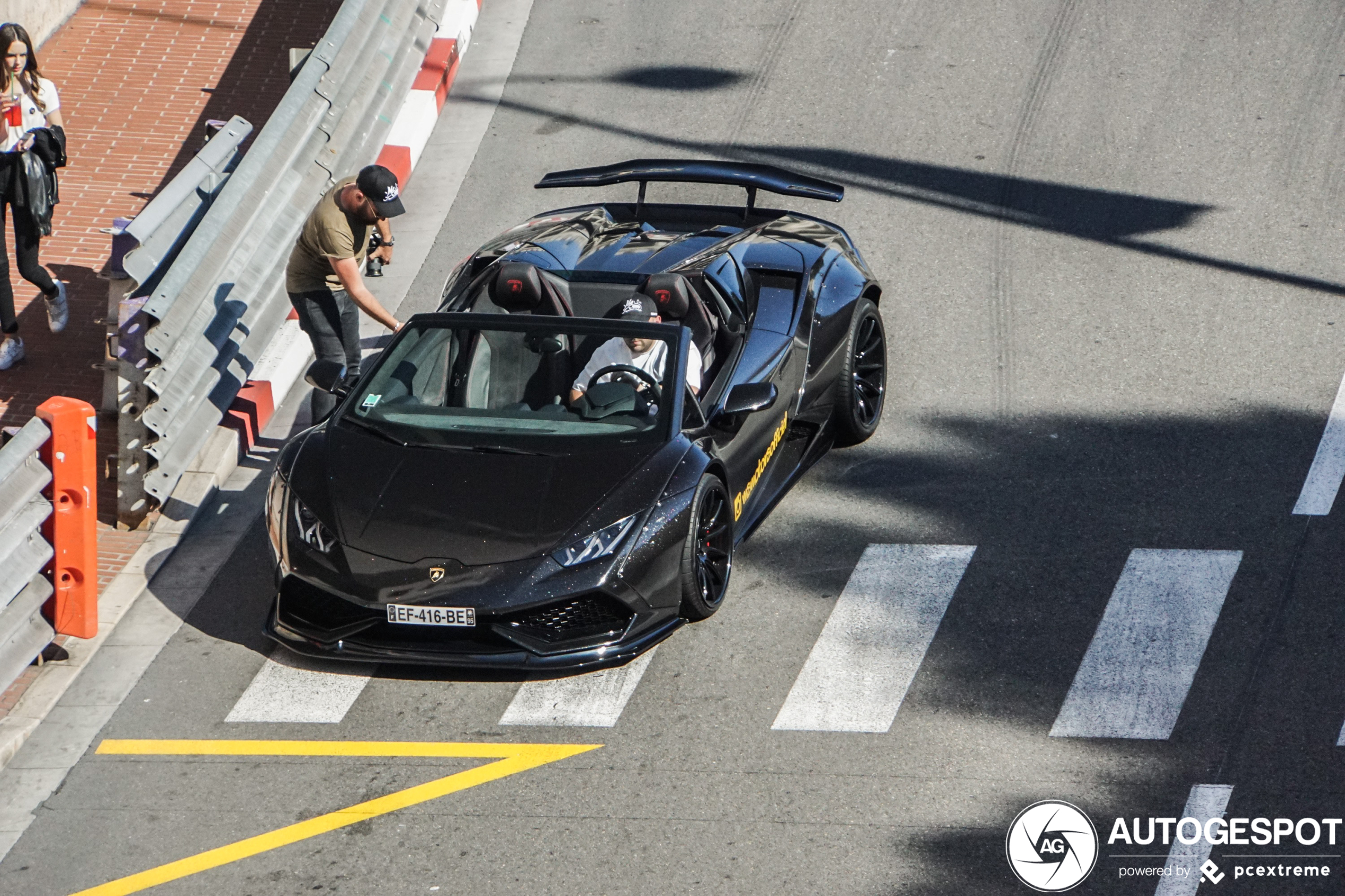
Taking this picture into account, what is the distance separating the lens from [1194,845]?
5.48 meters

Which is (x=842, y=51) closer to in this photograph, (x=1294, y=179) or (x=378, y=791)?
(x=1294, y=179)

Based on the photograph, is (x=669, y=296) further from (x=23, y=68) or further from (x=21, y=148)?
(x=23, y=68)

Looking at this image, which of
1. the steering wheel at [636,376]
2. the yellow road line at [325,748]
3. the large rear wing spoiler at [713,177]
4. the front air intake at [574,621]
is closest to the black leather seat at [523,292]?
the steering wheel at [636,376]

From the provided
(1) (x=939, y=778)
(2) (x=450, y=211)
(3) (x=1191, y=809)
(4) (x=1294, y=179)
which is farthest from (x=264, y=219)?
(4) (x=1294, y=179)

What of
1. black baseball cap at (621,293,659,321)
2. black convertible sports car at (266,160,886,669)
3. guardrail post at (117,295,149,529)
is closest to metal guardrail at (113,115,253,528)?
guardrail post at (117,295,149,529)

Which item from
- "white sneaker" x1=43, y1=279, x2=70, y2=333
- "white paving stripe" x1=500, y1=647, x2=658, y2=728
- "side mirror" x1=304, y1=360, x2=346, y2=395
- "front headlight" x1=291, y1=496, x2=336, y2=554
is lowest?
"white paving stripe" x1=500, y1=647, x2=658, y2=728

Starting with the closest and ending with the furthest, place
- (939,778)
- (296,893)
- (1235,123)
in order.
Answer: (296,893)
(939,778)
(1235,123)

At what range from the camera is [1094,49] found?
13289 mm

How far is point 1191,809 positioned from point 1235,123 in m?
8.07

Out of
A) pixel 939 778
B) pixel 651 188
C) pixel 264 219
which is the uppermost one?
pixel 651 188

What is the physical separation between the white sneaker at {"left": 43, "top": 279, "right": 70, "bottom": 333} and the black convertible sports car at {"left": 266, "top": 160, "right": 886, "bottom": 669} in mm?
3133

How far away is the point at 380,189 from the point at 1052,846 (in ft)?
16.0

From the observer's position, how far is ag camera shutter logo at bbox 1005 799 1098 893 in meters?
5.35

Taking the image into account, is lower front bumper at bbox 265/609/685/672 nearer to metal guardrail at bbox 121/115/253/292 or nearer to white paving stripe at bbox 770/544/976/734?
white paving stripe at bbox 770/544/976/734
